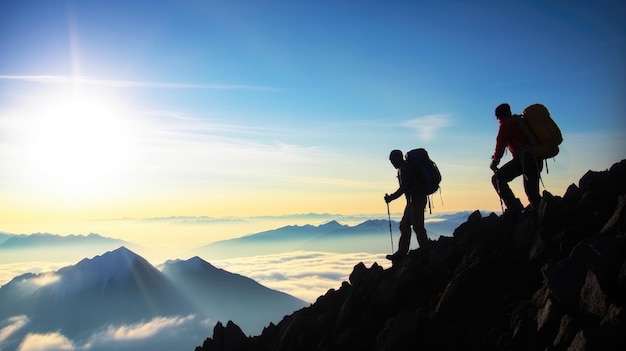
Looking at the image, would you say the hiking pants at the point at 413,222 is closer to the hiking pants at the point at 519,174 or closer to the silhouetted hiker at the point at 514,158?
the hiking pants at the point at 519,174

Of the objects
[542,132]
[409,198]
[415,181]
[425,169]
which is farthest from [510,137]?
[409,198]

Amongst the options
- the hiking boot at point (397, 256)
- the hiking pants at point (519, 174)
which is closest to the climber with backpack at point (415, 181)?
the hiking boot at point (397, 256)

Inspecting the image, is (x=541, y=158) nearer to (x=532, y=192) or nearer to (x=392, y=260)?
(x=532, y=192)

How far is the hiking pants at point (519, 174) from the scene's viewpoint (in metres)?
13.1

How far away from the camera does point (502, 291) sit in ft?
39.5

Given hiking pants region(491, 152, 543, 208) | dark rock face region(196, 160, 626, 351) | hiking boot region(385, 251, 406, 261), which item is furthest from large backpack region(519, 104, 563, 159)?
hiking boot region(385, 251, 406, 261)

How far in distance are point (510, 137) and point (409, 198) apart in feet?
13.7

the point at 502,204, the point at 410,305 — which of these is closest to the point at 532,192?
the point at 502,204

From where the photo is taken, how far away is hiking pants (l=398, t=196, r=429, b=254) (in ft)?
51.3

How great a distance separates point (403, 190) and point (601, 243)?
22.9 ft

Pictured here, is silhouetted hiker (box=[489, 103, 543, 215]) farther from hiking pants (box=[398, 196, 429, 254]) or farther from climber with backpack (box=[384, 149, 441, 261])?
hiking pants (box=[398, 196, 429, 254])

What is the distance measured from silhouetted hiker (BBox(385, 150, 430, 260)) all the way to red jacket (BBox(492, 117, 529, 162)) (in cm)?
331

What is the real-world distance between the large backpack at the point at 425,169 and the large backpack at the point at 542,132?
140 inches

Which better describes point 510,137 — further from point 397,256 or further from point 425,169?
point 397,256
